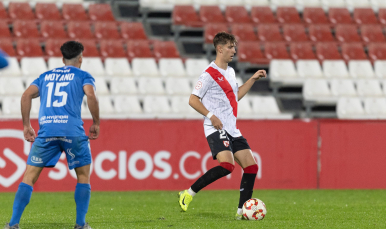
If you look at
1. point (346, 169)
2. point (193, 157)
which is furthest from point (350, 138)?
point (193, 157)

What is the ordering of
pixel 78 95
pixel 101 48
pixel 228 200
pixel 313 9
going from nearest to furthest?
pixel 78 95, pixel 228 200, pixel 101 48, pixel 313 9

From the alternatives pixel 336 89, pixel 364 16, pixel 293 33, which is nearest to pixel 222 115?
pixel 336 89

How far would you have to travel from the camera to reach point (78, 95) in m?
4.98

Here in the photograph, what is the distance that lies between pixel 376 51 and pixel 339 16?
5.06 feet

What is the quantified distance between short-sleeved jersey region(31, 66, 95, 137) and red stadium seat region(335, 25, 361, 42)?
11.9 metres

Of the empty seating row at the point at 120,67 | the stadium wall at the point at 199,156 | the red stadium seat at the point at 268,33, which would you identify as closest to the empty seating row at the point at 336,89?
the red stadium seat at the point at 268,33

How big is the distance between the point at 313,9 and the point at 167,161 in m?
8.23

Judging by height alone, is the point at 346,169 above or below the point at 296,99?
below

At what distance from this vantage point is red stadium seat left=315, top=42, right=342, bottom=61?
588 inches

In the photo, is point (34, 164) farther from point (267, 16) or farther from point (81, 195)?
point (267, 16)

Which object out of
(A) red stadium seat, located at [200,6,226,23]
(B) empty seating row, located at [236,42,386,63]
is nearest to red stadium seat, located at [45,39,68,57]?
(A) red stadium seat, located at [200,6,226,23]

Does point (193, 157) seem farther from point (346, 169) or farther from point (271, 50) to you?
point (271, 50)

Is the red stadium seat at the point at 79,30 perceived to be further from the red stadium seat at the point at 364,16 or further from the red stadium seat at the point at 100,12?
the red stadium seat at the point at 364,16

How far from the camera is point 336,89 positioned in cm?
1356
